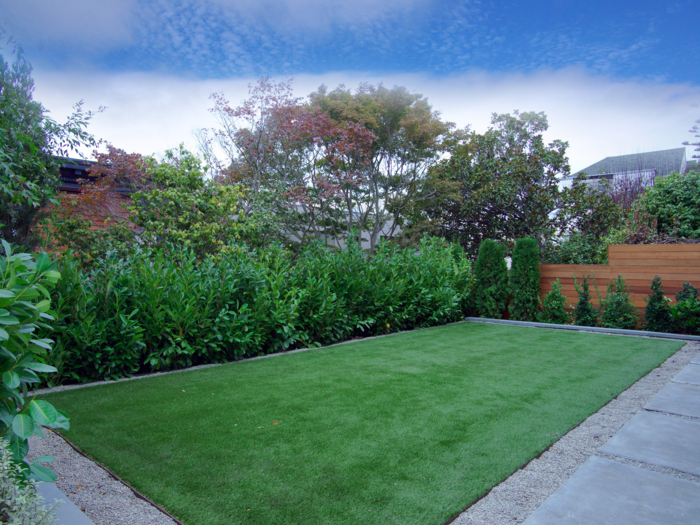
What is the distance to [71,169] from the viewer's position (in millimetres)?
10336

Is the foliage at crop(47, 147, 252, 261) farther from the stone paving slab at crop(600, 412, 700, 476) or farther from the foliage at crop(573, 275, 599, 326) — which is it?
the foliage at crop(573, 275, 599, 326)

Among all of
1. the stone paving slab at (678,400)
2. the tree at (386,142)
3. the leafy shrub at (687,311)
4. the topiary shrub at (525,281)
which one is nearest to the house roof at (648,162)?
the tree at (386,142)

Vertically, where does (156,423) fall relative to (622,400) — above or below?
above

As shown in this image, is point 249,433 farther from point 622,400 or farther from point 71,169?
point 71,169

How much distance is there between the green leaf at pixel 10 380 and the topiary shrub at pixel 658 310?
8.37m

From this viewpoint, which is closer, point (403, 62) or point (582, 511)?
point (582, 511)

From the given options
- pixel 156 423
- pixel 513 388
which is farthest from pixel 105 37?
pixel 513 388

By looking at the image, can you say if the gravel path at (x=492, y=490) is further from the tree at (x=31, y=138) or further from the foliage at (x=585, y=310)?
the foliage at (x=585, y=310)

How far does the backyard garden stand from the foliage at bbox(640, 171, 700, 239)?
1.7 inches

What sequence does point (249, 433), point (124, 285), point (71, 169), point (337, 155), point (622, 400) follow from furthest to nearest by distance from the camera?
point (337, 155) → point (71, 169) → point (124, 285) → point (622, 400) → point (249, 433)

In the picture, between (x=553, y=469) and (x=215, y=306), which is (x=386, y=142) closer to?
(x=215, y=306)

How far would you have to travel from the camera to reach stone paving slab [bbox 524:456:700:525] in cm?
173

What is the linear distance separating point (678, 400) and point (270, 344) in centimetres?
427

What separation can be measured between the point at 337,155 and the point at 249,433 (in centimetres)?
1154
